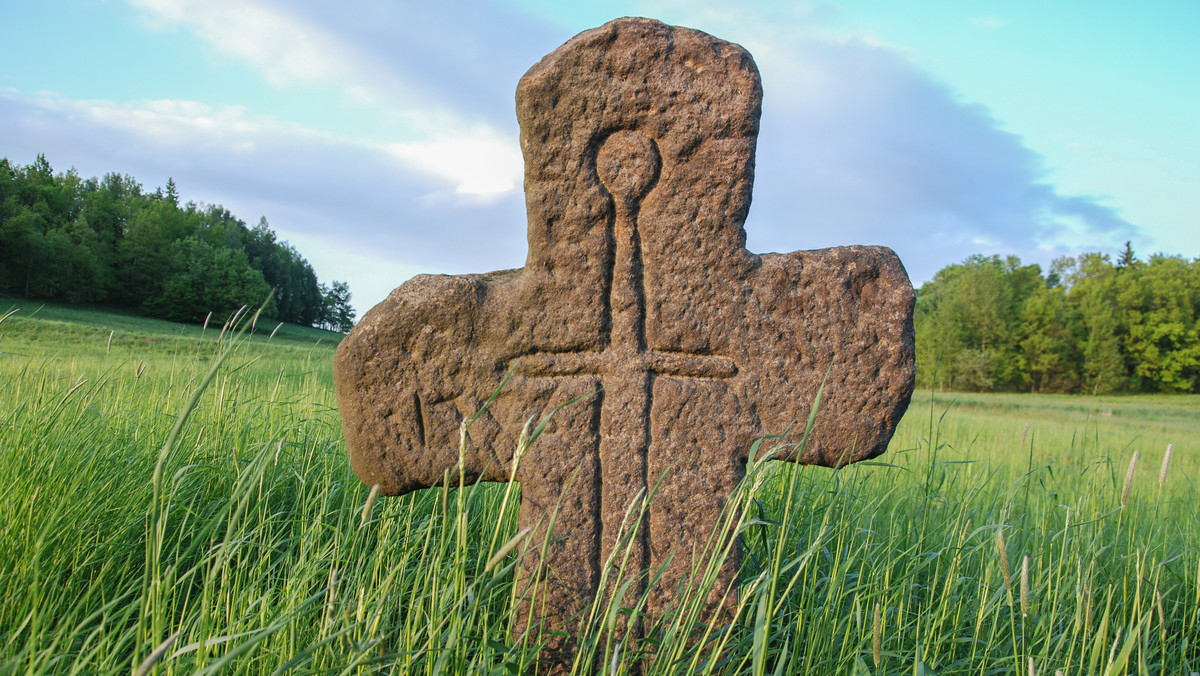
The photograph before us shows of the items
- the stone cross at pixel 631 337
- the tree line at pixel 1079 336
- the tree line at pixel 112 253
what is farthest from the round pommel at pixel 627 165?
the tree line at pixel 1079 336

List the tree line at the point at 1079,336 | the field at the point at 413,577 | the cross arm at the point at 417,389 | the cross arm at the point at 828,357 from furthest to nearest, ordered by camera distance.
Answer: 1. the tree line at the point at 1079,336
2. the cross arm at the point at 828,357
3. the cross arm at the point at 417,389
4. the field at the point at 413,577

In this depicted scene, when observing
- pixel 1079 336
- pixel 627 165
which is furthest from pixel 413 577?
pixel 1079 336

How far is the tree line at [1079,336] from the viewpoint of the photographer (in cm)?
3906

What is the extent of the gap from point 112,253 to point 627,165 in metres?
50.2

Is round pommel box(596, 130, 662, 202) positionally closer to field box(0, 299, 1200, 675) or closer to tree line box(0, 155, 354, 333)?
field box(0, 299, 1200, 675)

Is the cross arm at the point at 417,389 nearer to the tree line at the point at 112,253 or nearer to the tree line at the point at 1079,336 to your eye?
the tree line at the point at 112,253

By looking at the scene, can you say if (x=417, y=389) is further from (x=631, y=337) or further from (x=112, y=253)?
(x=112, y=253)

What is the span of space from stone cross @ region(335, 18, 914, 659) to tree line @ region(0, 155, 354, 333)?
1277 inches

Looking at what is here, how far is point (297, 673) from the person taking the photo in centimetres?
157

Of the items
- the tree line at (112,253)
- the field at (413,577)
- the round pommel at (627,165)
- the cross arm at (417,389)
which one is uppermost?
the tree line at (112,253)

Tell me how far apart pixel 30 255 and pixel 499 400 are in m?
41.8

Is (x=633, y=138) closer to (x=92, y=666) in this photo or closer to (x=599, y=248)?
(x=599, y=248)

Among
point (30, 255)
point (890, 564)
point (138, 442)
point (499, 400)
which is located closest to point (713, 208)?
point (499, 400)

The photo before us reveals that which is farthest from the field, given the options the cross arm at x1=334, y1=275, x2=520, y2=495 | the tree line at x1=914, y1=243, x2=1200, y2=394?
the tree line at x1=914, y1=243, x2=1200, y2=394
